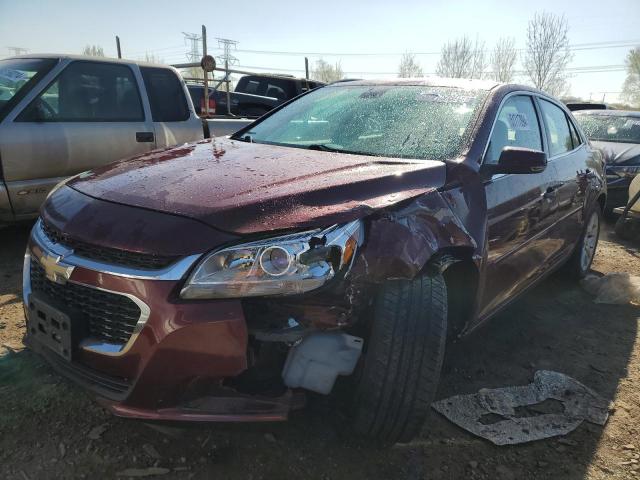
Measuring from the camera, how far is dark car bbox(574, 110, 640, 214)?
23.1 feet

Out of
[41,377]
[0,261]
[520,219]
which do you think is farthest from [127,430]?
[0,261]

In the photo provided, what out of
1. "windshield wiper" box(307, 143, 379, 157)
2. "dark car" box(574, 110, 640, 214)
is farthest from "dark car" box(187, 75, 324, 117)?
"windshield wiper" box(307, 143, 379, 157)

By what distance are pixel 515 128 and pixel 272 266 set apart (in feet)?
6.96

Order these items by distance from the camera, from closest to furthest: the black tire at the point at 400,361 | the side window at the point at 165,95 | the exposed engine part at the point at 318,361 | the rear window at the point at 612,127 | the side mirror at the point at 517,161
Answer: the exposed engine part at the point at 318,361 < the black tire at the point at 400,361 < the side mirror at the point at 517,161 < the side window at the point at 165,95 < the rear window at the point at 612,127

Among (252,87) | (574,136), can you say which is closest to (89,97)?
(574,136)

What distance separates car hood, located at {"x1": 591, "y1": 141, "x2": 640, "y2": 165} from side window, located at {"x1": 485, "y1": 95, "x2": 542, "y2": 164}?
4.32m

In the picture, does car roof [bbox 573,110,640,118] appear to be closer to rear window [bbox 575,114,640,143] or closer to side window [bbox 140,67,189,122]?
rear window [bbox 575,114,640,143]

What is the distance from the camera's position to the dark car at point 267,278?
177cm

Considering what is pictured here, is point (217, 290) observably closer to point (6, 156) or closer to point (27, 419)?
point (27, 419)

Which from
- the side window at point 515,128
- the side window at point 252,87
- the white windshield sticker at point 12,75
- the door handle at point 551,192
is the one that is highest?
the side window at point 252,87

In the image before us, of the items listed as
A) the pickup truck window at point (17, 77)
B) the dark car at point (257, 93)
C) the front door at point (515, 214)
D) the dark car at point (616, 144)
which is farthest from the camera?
the dark car at point (257, 93)

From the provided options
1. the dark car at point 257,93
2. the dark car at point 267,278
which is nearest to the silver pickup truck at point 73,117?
the dark car at point 267,278

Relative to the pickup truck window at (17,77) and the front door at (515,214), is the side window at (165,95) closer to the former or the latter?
the pickup truck window at (17,77)

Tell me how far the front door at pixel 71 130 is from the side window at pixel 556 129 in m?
3.63
